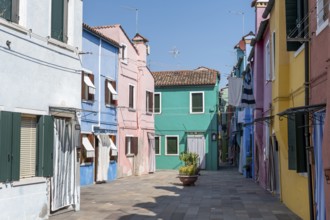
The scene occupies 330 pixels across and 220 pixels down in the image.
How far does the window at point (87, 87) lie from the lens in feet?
64.3

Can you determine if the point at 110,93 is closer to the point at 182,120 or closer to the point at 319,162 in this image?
the point at 182,120

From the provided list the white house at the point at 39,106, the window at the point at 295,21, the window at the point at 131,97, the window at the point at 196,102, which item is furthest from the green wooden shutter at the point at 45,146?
the window at the point at 196,102

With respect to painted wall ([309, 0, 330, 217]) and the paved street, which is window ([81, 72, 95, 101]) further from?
painted wall ([309, 0, 330, 217])

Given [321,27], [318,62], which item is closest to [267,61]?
[318,62]

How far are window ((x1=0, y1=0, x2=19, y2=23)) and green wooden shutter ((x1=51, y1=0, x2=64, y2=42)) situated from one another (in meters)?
1.34

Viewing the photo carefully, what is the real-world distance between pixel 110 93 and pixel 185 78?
1141 cm

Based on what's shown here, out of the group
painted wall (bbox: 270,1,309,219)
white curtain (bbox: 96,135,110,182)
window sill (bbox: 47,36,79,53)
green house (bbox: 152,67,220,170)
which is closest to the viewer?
window sill (bbox: 47,36,79,53)

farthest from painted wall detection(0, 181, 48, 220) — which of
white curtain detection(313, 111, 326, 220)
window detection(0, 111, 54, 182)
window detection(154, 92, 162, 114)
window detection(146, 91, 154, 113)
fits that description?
window detection(154, 92, 162, 114)

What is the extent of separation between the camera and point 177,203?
13.9m

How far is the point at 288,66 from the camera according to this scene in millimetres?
12047

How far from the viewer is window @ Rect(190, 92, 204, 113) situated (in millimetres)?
32406

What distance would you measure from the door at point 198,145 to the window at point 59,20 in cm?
2141

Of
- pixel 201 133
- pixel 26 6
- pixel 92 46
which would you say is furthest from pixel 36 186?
pixel 201 133

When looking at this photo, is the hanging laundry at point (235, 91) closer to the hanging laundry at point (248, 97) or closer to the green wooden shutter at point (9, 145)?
the hanging laundry at point (248, 97)
